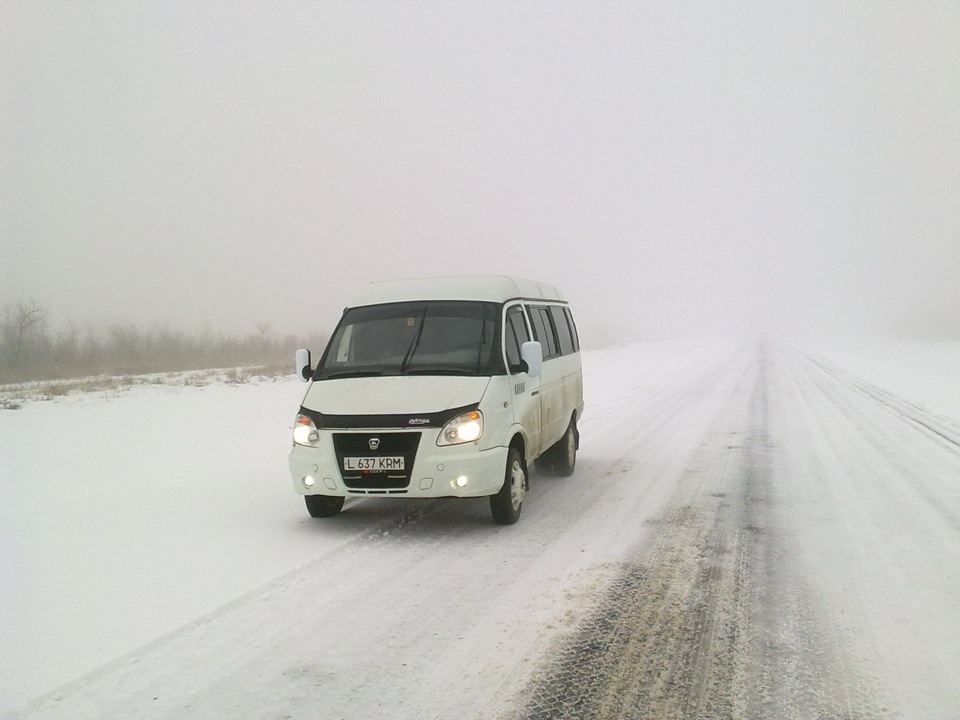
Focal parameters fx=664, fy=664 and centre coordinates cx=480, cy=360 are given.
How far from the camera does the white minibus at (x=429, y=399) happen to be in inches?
228

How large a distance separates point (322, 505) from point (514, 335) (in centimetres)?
267

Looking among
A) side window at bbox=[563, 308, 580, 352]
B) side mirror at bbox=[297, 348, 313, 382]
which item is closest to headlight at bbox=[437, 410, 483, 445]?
side mirror at bbox=[297, 348, 313, 382]

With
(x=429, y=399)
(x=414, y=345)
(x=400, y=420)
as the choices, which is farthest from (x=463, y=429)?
(x=414, y=345)

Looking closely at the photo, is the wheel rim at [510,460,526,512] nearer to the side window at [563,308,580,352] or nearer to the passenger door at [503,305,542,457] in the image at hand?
the passenger door at [503,305,542,457]

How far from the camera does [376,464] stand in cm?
582

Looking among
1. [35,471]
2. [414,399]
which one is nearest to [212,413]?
[35,471]

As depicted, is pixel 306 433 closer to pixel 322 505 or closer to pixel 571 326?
pixel 322 505

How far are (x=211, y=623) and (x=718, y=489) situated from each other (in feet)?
18.4

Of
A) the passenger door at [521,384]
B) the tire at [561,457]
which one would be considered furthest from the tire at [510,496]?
the tire at [561,457]

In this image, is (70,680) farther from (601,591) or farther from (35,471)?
(35,471)

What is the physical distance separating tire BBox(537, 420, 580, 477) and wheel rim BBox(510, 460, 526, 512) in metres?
1.90

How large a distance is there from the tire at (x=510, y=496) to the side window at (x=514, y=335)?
0.95m

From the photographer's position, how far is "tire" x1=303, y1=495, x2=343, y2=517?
21.5 feet

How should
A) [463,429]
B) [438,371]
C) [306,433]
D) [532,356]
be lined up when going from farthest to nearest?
[532,356], [438,371], [306,433], [463,429]
